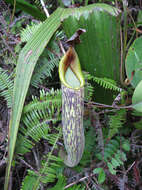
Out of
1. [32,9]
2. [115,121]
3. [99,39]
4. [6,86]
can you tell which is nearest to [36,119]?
[6,86]

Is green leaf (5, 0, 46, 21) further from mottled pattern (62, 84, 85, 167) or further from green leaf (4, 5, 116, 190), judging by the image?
mottled pattern (62, 84, 85, 167)

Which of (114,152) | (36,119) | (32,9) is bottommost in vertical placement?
(114,152)

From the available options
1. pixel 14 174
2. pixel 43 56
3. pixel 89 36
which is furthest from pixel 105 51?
Answer: pixel 14 174

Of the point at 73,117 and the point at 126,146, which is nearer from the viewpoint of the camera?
the point at 73,117

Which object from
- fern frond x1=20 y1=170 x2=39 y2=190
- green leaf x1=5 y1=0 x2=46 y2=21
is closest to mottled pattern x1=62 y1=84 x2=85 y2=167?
fern frond x1=20 y1=170 x2=39 y2=190

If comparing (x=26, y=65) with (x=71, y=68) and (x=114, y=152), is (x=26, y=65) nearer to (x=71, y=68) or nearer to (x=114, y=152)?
(x=71, y=68)

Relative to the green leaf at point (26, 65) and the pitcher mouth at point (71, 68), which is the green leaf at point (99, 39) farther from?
the pitcher mouth at point (71, 68)

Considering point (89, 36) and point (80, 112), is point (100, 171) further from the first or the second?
point (89, 36)

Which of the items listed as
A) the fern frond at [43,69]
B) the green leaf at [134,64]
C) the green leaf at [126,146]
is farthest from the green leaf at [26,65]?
the green leaf at [126,146]
